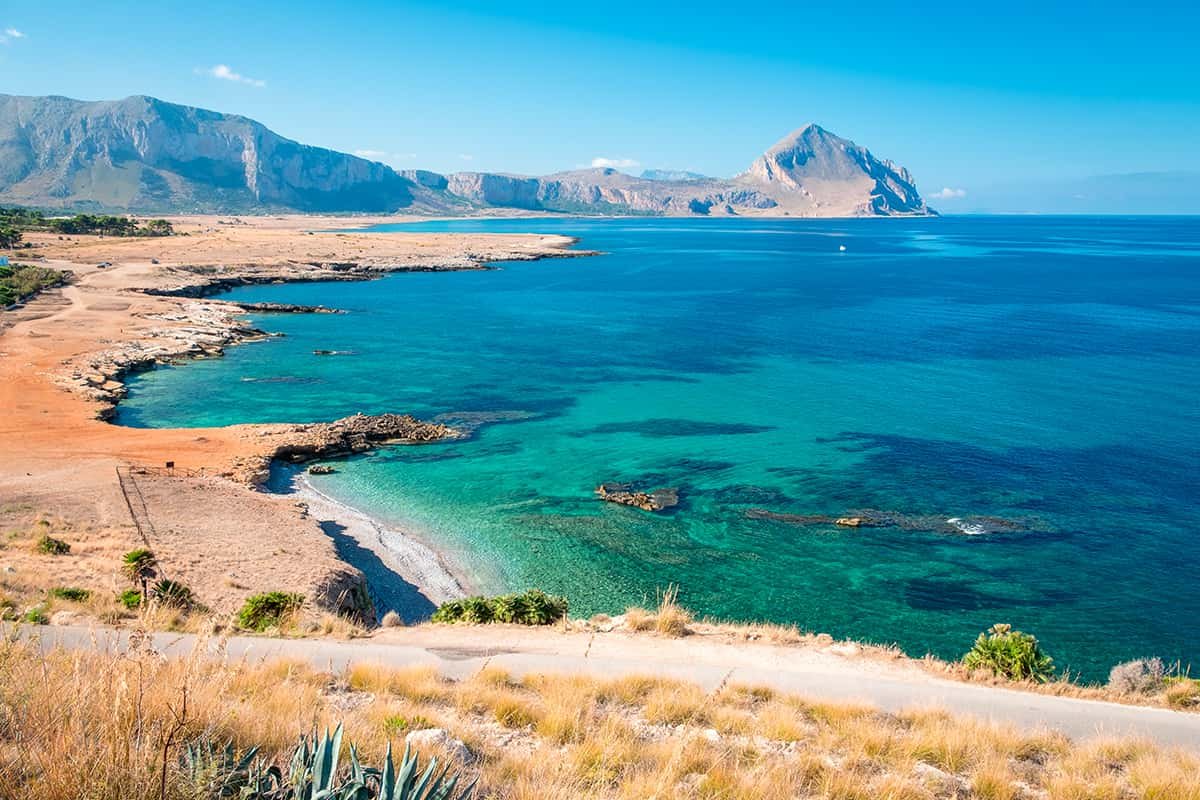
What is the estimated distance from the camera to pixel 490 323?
76.2 m

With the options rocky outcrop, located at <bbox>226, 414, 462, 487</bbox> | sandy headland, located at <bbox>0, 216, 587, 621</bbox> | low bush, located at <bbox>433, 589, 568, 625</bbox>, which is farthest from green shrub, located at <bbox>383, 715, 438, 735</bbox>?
rocky outcrop, located at <bbox>226, 414, 462, 487</bbox>

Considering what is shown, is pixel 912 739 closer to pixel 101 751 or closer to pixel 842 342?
pixel 101 751

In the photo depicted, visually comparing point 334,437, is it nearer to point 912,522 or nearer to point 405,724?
point 912,522

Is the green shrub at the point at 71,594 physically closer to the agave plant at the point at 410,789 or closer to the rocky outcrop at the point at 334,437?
the agave plant at the point at 410,789

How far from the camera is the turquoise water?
2444 cm

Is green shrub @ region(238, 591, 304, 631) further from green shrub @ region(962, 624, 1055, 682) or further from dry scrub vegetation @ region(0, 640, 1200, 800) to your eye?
green shrub @ region(962, 624, 1055, 682)

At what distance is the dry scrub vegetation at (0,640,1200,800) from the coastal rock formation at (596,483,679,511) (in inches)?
737

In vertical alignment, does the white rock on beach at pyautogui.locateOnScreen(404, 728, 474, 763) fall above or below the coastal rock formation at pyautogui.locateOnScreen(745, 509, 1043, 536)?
above

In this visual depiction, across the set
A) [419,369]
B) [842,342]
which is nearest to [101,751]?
[419,369]

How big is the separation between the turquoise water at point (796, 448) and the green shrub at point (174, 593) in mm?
9737

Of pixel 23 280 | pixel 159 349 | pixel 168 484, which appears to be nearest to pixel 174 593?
pixel 168 484

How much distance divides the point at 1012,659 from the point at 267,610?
16.4 metres

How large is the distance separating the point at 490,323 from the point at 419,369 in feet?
69.4

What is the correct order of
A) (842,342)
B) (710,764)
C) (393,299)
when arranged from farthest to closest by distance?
(393,299), (842,342), (710,764)
